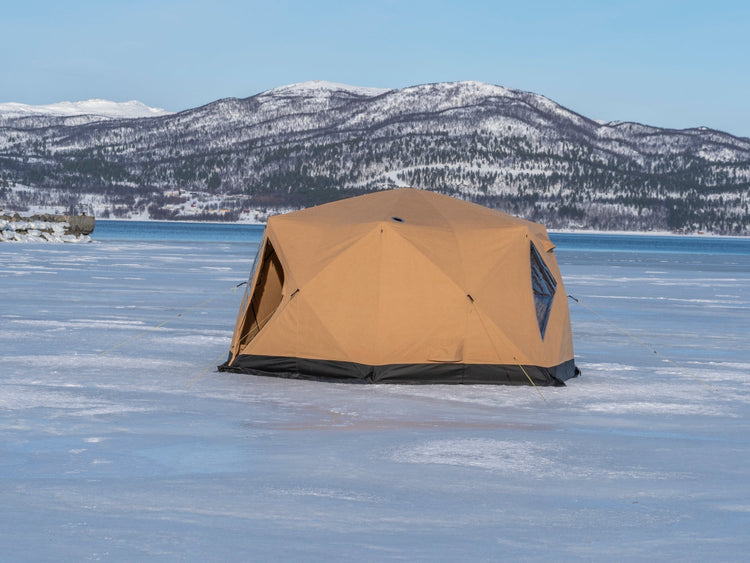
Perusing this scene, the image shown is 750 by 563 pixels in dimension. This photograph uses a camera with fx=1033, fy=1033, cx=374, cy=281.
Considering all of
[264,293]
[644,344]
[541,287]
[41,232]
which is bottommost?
[644,344]

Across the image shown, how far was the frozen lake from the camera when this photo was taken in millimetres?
5754

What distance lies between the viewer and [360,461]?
7723 mm

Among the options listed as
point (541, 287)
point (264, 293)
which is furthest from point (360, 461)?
point (264, 293)

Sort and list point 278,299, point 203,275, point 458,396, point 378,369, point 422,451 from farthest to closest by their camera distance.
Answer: point 203,275, point 278,299, point 378,369, point 458,396, point 422,451

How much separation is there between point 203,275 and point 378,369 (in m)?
21.7

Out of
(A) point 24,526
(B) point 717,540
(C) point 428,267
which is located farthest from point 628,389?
(A) point 24,526

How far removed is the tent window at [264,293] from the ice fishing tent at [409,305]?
0.23m

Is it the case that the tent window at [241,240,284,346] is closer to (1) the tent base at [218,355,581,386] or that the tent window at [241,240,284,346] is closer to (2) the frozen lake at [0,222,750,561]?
(2) the frozen lake at [0,222,750,561]

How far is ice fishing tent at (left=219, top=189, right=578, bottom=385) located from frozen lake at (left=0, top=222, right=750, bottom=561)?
1.21ft

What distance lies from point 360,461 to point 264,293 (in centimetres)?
590

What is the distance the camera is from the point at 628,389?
1154 cm

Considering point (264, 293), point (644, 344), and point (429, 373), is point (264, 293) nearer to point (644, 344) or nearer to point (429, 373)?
point (429, 373)

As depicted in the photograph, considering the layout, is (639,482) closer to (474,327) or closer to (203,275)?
(474,327)

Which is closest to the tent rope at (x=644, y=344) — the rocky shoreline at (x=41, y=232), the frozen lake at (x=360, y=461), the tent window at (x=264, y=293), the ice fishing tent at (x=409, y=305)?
the frozen lake at (x=360, y=461)
